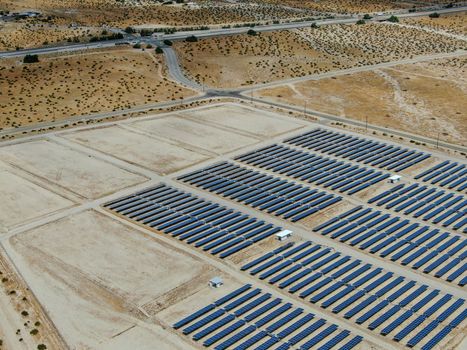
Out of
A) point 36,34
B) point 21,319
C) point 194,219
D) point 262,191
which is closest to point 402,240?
point 262,191

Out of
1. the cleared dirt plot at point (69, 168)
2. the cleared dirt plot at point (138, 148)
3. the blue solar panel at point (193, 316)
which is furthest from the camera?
the cleared dirt plot at point (138, 148)

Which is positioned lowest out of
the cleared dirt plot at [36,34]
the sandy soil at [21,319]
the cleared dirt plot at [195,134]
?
the sandy soil at [21,319]

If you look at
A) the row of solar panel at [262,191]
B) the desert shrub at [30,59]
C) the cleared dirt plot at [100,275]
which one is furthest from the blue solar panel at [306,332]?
the desert shrub at [30,59]

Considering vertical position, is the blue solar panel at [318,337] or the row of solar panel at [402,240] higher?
the row of solar panel at [402,240]

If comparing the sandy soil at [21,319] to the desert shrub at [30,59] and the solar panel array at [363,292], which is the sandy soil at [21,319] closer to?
the solar panel array at [363,292]

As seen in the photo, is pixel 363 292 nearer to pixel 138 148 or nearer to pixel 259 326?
pixel 259 326

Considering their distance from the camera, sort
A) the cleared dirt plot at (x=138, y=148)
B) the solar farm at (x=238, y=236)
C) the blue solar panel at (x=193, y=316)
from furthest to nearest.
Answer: the cleared dirt plot at (x=138, y=148) → the solar farm at (x=238, y=236) → the blue solar panel at (x=193, y=316)

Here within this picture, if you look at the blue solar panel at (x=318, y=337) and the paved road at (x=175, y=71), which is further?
the paved road at (x=175, y=71)
